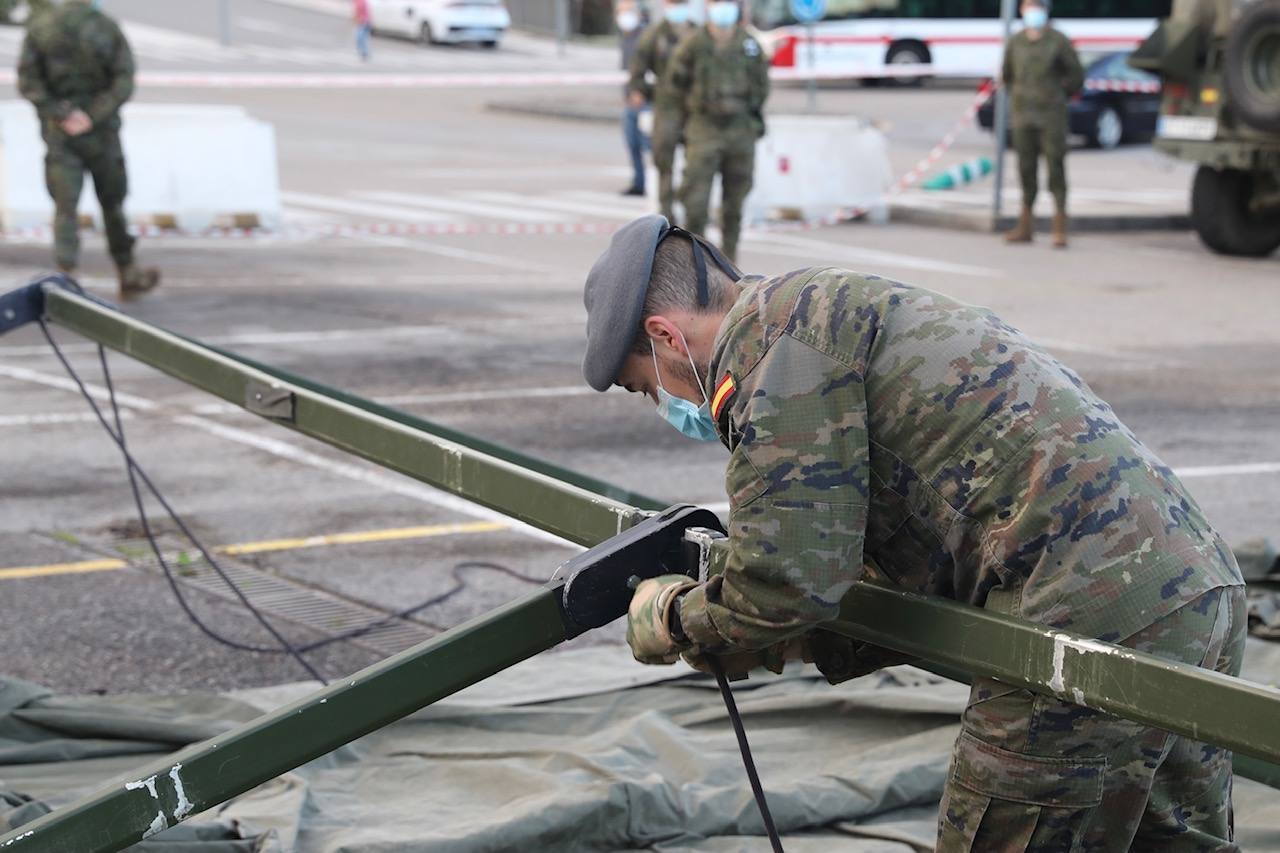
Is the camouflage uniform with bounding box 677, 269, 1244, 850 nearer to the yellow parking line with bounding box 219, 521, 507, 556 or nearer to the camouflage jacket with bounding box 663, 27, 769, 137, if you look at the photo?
the yellow parking line with bounding box 219, 521, 507, 556

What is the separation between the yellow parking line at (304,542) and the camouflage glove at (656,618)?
157 inches

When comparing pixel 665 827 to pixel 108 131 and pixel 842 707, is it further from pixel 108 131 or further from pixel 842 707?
pixel 108 131

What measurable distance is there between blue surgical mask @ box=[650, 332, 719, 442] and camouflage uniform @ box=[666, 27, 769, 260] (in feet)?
36.0

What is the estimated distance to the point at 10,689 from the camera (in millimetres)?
4816

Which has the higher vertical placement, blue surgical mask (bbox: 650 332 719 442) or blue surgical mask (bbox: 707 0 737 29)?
blue surgical mask (bbox: 707 0 737 29)

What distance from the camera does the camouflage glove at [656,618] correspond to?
2793 millimetres

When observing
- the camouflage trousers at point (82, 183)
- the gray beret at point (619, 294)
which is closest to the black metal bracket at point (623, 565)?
the gray beret at point (619, 294)

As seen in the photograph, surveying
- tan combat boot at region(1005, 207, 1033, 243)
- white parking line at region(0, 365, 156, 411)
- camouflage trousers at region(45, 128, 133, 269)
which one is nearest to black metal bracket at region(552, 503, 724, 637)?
white parking line at region(0, 365, 156, 411)

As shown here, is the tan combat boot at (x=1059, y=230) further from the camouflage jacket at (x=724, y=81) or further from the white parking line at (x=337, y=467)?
the white parking line at (x=337, y=467)

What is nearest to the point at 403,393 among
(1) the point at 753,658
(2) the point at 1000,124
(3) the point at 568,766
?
(3) the point at 568,766

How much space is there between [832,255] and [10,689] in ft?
37.9

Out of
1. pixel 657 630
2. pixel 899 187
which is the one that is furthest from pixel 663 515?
pixel 899 187

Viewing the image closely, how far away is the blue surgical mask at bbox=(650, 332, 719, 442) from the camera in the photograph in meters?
2.85

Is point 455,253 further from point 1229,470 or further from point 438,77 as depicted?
point 438,77
